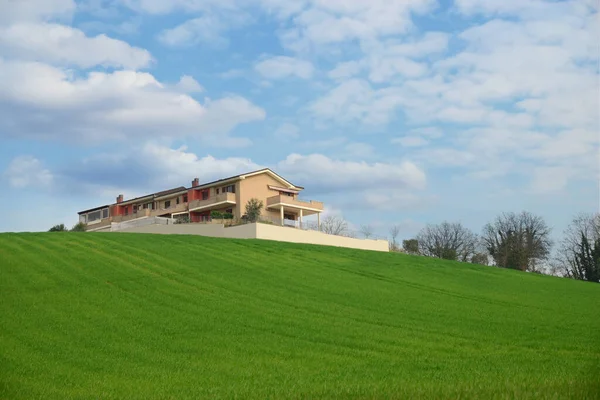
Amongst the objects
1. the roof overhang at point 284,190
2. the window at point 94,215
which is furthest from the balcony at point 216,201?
the window at point 94,215

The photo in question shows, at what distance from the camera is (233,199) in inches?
3007

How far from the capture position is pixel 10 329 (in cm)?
1986

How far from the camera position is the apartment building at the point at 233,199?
76.3m

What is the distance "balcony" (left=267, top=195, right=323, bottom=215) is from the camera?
76562 mm

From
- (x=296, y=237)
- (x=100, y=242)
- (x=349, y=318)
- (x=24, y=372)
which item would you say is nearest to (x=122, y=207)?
(x=296, y=237)

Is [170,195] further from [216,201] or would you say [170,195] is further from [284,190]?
[284,190]

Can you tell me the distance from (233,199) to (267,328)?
2181 inches

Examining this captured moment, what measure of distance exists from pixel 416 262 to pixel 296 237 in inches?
432

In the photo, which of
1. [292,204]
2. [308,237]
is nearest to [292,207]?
[292,204]

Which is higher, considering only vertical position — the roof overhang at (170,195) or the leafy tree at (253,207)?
the roof overhang at (170,195)

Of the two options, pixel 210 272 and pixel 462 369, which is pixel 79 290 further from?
pixel 462 369

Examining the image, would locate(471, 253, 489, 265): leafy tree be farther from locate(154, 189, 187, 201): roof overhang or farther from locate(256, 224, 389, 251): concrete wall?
locate(154, 189, 187, 201): roof overhang

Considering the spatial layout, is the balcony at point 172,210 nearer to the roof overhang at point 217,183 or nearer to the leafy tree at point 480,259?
the roof overhang at point 217,183

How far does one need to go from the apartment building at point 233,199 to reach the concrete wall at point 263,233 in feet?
46.3
